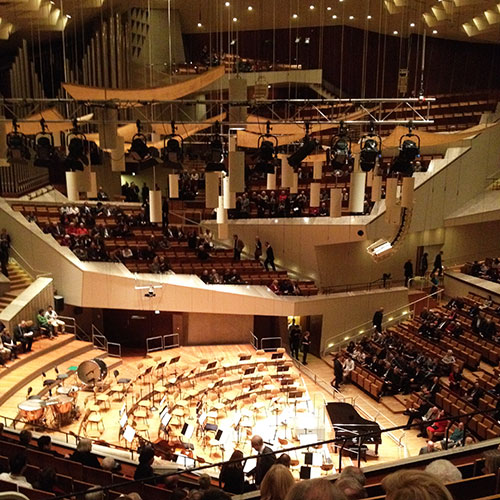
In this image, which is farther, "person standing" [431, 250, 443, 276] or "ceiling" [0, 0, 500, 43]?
"person standing" [431, 250, 443, 276]

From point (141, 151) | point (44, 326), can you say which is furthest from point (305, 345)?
point (141, 151)

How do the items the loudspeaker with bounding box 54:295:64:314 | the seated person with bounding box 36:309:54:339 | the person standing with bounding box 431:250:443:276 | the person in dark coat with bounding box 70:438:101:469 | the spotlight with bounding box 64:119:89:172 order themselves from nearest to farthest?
the person in dark coat with bounding box 70:438:101:469, the spotlight with bounding box 64:119:89:172, the seated person with bounding box 36:309:54:339, the loudspeaker with bounding box 54:295:64:314, the person standing with bounding box 431:250:443:276

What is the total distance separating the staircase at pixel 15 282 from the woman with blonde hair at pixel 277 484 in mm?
10854

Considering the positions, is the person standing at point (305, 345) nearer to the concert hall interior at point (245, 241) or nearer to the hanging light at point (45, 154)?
the concert hall interior at point (245, 241)

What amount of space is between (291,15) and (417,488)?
17.5m

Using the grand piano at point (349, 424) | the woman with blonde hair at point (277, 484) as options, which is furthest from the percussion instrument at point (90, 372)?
the woman with blonde hair at point (277, 484)

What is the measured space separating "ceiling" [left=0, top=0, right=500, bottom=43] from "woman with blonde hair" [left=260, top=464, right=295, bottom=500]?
34.7ft

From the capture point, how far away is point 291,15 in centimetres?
1714

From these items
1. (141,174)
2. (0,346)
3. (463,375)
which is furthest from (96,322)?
(463,375)

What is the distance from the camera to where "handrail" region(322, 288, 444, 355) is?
1496 centimetres

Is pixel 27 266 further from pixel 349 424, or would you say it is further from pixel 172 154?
pixel 349 424

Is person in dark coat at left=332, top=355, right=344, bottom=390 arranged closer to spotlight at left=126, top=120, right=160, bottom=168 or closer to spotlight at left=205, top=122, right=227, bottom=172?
spotlight at left=205, top=122, right=227, bottom=172

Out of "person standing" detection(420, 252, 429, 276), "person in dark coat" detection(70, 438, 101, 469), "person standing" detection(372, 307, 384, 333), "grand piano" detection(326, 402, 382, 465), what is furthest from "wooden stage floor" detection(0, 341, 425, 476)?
"person standing" detection(420, 252, 429, 276)

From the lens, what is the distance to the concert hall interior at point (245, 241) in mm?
8281
